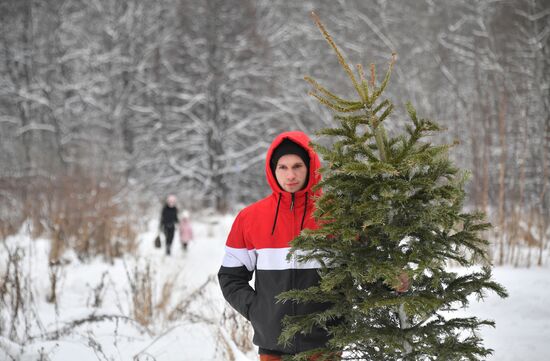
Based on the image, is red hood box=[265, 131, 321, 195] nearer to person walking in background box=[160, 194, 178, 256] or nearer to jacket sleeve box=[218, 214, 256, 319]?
jacket sleeve box=[218, 214, 256, 319]

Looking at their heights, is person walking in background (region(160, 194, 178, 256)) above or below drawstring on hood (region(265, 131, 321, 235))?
below

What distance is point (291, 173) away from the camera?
2.19m

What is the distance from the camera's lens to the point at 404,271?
5.36 feet

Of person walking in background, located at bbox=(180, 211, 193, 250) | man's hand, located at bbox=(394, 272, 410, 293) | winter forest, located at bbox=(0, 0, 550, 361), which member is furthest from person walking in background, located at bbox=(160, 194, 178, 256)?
man's hand, located at bbox=(394, 272, 410, 293)

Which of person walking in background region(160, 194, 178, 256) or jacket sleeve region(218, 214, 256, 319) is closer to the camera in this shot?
jacket sleeve region(218, 214, 256, 319)

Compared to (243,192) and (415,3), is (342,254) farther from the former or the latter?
(243,192)

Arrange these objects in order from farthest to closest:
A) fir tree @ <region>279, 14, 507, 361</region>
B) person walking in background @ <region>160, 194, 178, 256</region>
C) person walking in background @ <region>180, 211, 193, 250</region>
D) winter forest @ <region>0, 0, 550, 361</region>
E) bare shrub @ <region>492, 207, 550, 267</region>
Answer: winter forest @ <region>0, 0, 550, 361</region>
person walking in background @ <region>180, 211, 193, 250</region>
person walking in background @ <region>160, 194, 178, 256</region>
bare shrub @ <region>492, 207, 550, 267</region>
fir tree @ <region>279, 14, 507, 361</region>

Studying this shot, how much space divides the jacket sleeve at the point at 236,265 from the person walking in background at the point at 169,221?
8.00m

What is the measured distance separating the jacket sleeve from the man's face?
291 millimetres

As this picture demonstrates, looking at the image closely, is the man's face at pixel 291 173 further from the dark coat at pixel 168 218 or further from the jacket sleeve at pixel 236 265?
the dark coat at pixel 168 218

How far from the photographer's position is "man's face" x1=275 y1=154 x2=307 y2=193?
2.20 meters

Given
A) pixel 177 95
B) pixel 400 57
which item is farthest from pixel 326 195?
pixel 177 95

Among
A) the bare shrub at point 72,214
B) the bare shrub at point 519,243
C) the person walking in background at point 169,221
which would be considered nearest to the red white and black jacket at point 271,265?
the bare shrub at point 519,243

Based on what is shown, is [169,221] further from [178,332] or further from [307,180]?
[307,180]
